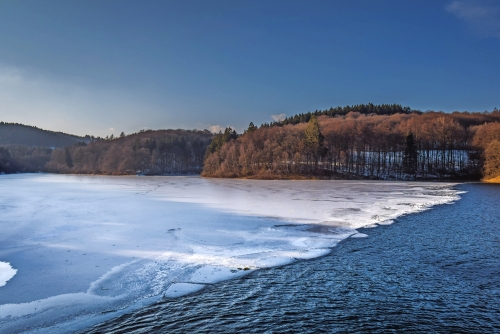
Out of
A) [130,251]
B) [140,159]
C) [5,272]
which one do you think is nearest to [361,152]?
[140,159]

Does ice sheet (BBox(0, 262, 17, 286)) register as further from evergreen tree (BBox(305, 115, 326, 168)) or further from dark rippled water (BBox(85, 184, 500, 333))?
evergreen tree (BBox(305, 115, 326, 168))

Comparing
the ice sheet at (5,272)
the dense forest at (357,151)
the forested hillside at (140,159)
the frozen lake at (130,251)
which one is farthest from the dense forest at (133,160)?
the ice sheet at (5,272)

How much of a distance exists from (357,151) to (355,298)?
81574 mm

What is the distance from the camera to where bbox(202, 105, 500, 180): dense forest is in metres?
73.2

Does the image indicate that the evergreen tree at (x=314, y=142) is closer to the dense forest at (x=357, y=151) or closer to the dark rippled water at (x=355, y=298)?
the dense forest at (x=357, y=151)

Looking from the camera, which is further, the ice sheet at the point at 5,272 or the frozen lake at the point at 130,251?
the ice sheet at the point at 5,272

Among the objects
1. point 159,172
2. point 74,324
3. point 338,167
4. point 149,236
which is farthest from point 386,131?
point 74,324

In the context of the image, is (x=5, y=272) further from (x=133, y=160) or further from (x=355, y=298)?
(x=133, y=160)

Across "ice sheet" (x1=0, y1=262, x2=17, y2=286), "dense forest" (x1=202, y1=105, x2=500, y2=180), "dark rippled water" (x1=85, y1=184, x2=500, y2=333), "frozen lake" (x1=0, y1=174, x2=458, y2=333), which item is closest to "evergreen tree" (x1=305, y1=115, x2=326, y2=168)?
"dense forest" (x1=202, y1=105, x2=500, y2=180)

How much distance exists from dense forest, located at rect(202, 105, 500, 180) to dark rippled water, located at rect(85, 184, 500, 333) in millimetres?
61235

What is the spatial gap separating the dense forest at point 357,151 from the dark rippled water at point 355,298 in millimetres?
61235

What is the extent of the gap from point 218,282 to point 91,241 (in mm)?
6125

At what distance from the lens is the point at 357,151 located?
276 ft

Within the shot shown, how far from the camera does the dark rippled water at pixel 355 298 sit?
6.13m
